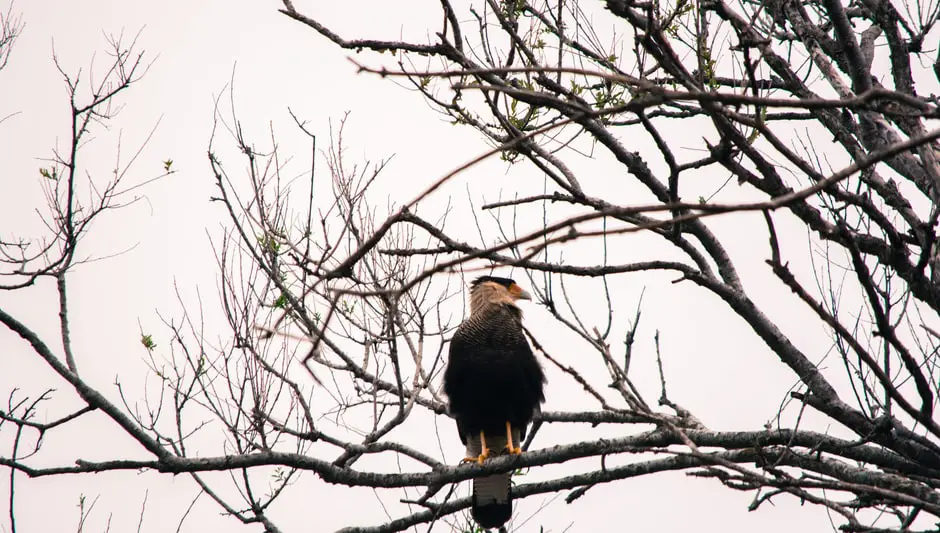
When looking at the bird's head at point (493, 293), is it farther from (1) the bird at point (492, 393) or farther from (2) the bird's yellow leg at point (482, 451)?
(2) the bird's yellow leg at point (482, 451)

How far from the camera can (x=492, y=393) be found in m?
5.33

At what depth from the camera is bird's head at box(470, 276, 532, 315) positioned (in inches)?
231

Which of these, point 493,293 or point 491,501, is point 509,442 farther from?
point 493,293

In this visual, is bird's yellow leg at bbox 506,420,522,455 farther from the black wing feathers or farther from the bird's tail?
the bird's tail

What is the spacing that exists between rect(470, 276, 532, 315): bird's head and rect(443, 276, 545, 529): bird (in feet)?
0.57

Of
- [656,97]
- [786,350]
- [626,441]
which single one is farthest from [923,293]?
[656,97]

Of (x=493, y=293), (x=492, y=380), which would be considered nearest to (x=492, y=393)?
(x=492, y=380)

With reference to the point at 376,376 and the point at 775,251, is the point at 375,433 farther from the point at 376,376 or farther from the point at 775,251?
the point at 775,251

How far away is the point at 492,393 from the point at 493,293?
34.5 inches

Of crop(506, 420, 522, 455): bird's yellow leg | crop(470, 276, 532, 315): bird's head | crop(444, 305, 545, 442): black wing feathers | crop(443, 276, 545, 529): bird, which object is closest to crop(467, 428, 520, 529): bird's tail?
crop(443, 276, 545, 529): bird

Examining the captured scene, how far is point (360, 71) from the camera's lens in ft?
5.98

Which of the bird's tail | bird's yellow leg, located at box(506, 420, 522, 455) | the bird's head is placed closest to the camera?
the bird's tail

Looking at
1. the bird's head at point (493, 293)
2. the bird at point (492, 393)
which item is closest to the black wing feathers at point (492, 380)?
the bird at point (492, 393)

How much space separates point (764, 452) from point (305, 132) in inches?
95.7
